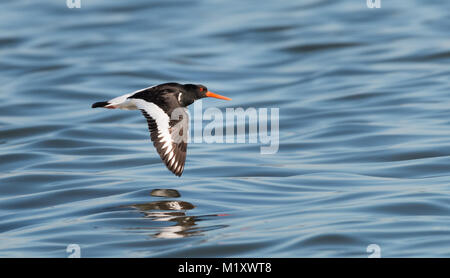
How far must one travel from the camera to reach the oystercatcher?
9.55m

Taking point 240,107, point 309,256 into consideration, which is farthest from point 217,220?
point 240,107

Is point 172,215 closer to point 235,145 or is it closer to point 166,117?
point 166,117

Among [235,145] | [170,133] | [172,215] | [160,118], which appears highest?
[160,118]

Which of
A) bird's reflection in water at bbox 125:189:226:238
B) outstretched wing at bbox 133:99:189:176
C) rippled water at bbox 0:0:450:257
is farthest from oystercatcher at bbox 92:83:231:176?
rippled water at bbox 0:0:450:257

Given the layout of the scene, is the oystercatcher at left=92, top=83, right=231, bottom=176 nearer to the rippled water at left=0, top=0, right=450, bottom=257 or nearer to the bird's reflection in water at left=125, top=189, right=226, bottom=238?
the bird's reflection in water at left=125, top=189, right=226, bottom=238

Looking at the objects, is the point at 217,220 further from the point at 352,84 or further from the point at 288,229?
the point at 352,84

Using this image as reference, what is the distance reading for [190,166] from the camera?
11945mm

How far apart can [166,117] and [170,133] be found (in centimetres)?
25

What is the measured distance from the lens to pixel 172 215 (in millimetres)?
9453

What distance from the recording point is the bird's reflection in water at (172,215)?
891cm

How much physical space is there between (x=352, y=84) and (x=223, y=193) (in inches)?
321

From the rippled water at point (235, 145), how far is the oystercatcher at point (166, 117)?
0.62 meters

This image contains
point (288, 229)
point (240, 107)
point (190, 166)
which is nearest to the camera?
point (288, 229)

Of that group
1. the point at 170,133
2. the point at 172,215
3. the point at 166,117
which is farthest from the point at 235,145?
the point at 172,215
